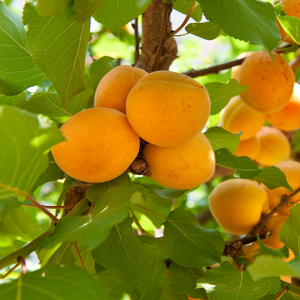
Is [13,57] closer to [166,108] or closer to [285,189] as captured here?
[166,108]

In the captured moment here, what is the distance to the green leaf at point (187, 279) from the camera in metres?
0.84

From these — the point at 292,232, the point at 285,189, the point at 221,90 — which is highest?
the point at 221,90

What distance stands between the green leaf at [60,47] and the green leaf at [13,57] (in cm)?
22

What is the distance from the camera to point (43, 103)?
0.82 metres

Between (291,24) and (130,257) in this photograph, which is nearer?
(130,257)

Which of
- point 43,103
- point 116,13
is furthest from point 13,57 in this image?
point 116,13

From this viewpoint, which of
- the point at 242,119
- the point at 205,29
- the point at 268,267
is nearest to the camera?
the point at 268,267

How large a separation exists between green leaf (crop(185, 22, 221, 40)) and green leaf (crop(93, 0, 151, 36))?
180 mm

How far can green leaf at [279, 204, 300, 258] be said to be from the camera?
0.76 meters

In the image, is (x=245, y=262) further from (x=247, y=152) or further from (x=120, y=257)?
(x=247, y=152)

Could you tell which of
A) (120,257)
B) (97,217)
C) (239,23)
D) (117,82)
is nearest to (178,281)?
(120,257)

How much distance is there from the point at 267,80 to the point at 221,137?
35 cm

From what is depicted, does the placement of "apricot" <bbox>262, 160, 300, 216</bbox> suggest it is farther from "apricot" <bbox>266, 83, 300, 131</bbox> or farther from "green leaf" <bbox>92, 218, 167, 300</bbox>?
"green leaf" <bbox>92, 218, 167, 300</bbox>

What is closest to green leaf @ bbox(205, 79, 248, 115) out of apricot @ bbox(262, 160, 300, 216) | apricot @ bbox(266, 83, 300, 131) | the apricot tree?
the apricot tree
